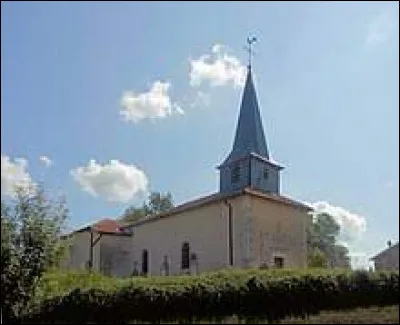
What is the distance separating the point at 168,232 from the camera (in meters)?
40.2

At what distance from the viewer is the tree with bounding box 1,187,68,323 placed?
1648 centimetres

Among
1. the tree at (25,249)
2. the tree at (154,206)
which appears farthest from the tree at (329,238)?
the tree at (25,249)

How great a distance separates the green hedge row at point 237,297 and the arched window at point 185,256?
2283 cm

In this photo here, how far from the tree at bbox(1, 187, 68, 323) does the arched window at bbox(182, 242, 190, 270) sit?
20420 mm

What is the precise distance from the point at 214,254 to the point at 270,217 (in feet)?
12.8

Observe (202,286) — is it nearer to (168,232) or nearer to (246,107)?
(168,232)

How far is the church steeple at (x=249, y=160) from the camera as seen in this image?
40.5 m

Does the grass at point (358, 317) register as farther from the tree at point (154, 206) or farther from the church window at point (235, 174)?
the tree at point (154, 206)

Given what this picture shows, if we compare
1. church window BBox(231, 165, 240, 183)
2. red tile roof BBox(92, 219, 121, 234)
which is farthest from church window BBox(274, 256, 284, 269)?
red tile roof BBox(92, 219, 121, 234)

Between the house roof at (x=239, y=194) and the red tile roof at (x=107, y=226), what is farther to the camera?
the red tile roof at (x=107, y=226)

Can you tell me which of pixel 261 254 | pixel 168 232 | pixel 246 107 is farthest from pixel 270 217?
pixel 246 107

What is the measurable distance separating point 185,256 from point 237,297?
23.8m

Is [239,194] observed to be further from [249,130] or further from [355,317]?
[355,317]

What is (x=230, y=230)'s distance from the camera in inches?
1393
